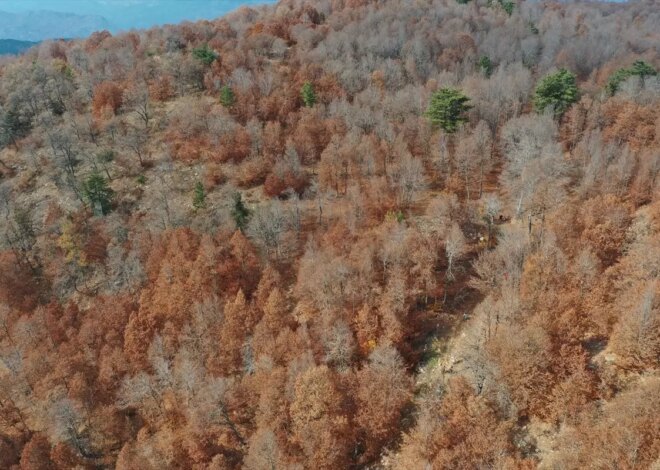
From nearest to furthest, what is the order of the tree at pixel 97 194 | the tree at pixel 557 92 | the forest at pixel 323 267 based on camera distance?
the forest at pixel 323 267 < the tree at pixel 97 194 < the tree at pixel 557 92

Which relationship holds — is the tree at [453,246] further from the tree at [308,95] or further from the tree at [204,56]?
the tree at [204,56]

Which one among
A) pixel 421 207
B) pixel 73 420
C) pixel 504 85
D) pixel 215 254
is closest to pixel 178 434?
pixel 73 420

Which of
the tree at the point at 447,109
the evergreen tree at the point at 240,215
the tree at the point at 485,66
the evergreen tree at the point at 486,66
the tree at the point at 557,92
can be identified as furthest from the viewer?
the evergreen tree at the point at 486,66

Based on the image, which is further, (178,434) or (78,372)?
(78,372)

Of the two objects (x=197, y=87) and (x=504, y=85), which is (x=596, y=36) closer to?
(x=504, y=85)

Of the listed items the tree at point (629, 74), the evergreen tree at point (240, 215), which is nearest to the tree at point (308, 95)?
the evergreen tree at point (240, 215)

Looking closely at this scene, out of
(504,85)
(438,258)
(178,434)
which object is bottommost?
(178,434)

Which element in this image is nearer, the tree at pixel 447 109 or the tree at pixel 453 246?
the tree at pixel 453 246
